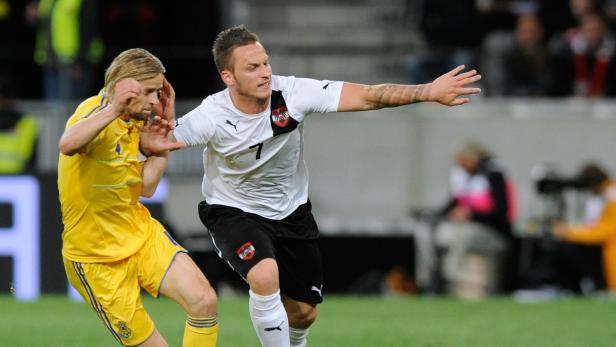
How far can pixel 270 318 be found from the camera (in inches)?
303

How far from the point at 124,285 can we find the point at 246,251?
0.83 metres

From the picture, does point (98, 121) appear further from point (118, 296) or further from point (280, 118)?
point (280, 118)

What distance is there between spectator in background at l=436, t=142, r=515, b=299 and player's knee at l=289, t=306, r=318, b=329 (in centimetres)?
668

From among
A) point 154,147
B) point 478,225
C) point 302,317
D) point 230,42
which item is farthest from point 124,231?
point 478,225

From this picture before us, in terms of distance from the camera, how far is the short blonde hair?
7023 millimetres

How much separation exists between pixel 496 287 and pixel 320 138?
286cm

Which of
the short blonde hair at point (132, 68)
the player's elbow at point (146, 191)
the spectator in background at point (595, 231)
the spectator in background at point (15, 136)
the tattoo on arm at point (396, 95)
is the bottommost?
the spectator in background at point (595, 231)

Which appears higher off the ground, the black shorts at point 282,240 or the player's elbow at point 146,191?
the player's elbow at point 146,191

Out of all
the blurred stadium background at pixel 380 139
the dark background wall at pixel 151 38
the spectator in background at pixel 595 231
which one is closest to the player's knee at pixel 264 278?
the blurred stadium background at pixel 380 139

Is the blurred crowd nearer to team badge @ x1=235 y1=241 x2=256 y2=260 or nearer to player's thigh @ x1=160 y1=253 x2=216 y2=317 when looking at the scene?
team badge @ x1=235 y1=241 x2=256 y2=260

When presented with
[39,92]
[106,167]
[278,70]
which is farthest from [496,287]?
[106,167]

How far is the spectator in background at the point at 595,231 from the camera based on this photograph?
590 inches

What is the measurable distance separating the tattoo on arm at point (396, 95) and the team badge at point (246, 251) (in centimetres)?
105

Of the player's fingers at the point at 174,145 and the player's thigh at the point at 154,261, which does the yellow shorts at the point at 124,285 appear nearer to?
the player's thigh at the point at 154,261
